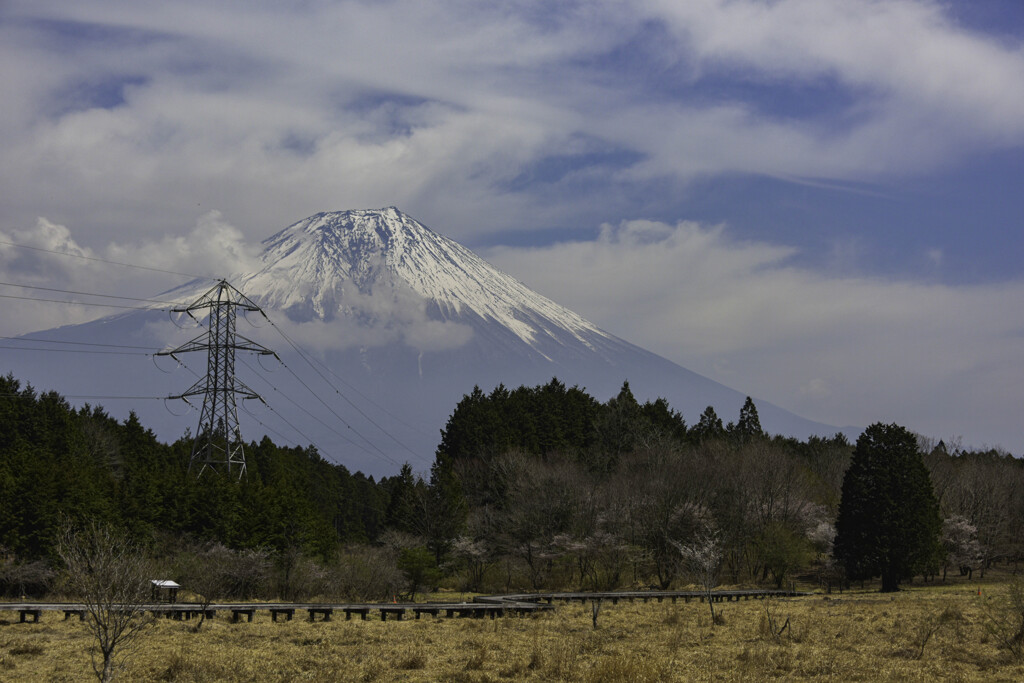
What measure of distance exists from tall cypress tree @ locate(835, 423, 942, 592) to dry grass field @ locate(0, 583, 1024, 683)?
21027mm

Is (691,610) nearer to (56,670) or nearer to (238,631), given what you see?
(238,631)

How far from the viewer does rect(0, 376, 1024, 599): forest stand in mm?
49844

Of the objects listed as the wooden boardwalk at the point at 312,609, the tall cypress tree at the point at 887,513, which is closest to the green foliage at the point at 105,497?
the wooden boardwalk at the point at 312,609

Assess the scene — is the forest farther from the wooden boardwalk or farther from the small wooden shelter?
the wooden boardwalk

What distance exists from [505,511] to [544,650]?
4573 cm

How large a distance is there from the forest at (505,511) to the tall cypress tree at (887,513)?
392 millimetres

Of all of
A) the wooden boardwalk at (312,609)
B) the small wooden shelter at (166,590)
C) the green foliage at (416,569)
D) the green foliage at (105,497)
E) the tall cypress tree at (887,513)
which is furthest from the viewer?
the tall cypress tree at (887,513)

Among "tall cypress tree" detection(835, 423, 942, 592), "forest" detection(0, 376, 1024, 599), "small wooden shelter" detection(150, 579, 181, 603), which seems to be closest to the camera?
"small wooden shelter" detection(150, 579, 181, 603)

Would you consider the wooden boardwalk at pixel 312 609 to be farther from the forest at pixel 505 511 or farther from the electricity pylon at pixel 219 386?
the electricity pylon at pixel 219 386

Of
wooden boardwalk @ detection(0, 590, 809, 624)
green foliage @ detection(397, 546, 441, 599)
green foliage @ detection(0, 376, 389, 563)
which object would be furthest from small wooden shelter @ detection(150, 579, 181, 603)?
green foliage @ detection(397, 546, 441, 599)

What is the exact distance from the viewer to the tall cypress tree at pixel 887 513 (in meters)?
56.7

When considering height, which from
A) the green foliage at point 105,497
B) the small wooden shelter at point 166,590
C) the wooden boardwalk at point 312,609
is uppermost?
the green foliage at point 105,497

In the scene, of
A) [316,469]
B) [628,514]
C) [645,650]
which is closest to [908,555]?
[628,514]

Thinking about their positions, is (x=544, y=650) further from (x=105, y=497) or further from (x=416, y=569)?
(x=105, y=497)
